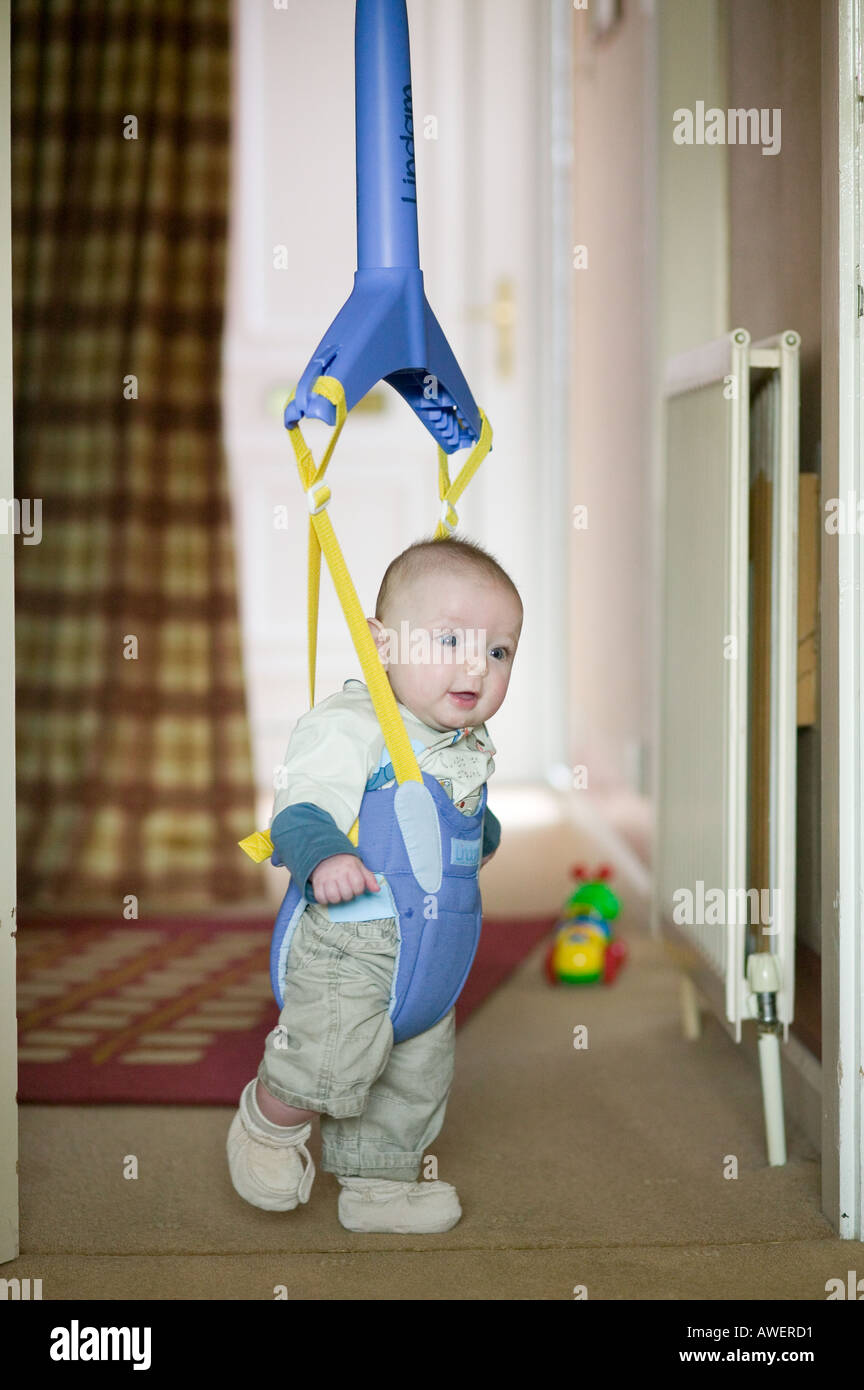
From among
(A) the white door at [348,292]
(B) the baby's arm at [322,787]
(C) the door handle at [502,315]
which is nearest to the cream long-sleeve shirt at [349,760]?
(B) the baby's arm at [322,787]

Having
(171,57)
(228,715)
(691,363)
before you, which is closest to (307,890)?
(691,363)

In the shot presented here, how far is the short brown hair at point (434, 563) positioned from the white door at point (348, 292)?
2.61 meters

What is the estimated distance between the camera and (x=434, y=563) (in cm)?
145

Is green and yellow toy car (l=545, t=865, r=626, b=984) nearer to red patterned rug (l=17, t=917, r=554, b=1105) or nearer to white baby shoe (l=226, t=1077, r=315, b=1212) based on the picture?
red patterned rug (l=17, t=917, r=554, b=1105)

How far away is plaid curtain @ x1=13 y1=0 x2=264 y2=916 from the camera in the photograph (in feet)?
10.1

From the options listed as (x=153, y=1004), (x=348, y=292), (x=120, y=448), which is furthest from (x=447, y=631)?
(x=348, y=292)

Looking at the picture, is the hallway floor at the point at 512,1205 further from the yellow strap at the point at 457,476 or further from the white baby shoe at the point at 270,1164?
the yellow strap at the point at 457,476

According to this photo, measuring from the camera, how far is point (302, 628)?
4.36 metres

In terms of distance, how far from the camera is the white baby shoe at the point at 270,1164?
152 centimetres

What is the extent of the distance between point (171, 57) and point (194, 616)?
3.88ft

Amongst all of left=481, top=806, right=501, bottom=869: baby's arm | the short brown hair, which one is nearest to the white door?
left=481, top=806, right=501, bottom=869: baby's arm

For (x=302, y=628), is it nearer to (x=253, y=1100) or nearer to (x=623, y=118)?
(x=623, y=118)

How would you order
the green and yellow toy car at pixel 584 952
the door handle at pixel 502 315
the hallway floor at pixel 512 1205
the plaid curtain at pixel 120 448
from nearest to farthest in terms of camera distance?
the hallway floor at pixel 512 1205
the green and yellow toy car at pixel 584 952
the plaid curtain at pixel 120 448
the door handle at pixel 502 315

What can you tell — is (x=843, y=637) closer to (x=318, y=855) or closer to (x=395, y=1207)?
(x=318, y=855)
